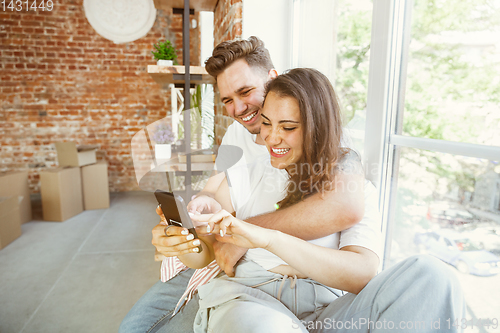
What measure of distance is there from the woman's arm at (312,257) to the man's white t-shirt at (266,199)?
0.20ft

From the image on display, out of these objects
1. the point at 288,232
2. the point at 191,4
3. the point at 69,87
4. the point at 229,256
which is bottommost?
the point at 229,256

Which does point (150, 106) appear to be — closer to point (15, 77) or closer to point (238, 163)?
point (15, 77)

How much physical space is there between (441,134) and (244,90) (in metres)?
0.62

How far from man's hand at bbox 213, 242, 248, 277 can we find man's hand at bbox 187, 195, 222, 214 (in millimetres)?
114

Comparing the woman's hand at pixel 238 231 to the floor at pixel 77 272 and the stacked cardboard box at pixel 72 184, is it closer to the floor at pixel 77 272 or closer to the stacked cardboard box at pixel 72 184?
the floor at pixel 77 272

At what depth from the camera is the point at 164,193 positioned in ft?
2.44

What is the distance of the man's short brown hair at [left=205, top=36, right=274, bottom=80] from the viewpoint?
108 cm

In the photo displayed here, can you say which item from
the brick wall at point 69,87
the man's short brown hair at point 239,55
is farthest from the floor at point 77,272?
the brick wall at point 69,87

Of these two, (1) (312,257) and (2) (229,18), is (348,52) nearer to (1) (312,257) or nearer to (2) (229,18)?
(1) (312,257)

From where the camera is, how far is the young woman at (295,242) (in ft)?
2.35

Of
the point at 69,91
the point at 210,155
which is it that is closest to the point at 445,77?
the point at 210,155

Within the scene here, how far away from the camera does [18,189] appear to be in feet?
9.89

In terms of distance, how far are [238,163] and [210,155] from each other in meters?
0.12

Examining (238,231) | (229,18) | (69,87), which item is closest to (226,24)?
(229,18)
